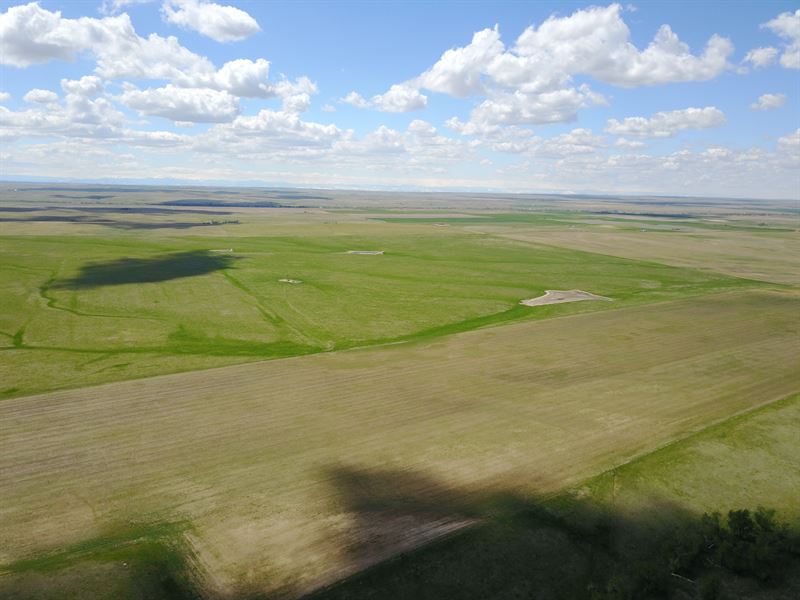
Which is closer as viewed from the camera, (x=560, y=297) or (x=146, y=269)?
(x=560, y=297)

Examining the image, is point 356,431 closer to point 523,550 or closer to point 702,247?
point 523,550

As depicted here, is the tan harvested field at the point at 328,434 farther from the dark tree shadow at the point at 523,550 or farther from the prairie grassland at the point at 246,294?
the prairie grassland at the point at 246,294

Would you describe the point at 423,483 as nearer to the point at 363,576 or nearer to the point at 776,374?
the point at 363,576

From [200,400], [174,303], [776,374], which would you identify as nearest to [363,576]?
[200,400]

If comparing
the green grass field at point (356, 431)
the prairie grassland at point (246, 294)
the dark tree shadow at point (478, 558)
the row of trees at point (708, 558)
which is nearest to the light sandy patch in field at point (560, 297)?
the prairie grassland at point (246, 294)

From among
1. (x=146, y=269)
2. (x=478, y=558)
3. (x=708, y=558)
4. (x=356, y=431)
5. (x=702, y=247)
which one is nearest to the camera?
(x=478, y=558)

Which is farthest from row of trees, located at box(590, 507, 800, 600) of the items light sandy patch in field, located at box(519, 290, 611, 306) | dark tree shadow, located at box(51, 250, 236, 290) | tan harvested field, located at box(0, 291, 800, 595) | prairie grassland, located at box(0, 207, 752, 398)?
dark tree shadow, located at box(51, 250, 236, 290)

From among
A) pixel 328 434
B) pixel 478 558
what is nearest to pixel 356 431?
pixel 328 434
